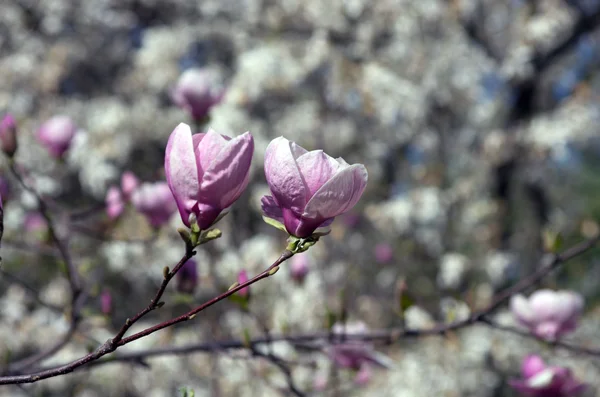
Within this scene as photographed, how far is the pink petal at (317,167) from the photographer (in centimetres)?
48

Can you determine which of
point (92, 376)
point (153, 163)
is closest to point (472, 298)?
point (92, 376)

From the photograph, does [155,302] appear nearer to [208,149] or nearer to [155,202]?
[208,149]

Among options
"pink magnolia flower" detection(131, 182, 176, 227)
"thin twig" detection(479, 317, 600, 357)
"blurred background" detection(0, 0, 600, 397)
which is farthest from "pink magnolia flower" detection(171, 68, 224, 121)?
"blurred background" detection(0, 0, 600, 397)

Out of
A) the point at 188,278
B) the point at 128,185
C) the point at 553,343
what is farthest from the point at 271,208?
the point at 128,185

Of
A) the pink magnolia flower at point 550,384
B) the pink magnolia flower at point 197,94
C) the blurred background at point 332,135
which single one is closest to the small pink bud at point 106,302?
the pink magnolia flower at point 197,94

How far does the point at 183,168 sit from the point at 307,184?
105mm

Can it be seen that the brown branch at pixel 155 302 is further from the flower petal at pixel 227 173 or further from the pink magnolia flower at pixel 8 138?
the pink magnolia flower at pixel 8 138

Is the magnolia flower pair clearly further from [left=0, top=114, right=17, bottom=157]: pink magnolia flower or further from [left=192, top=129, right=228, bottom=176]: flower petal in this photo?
[left=0, top=114, right=17, bottom=157]: pink magnolia flower

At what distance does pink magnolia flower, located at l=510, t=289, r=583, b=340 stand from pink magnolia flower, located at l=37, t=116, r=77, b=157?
97 centimetres

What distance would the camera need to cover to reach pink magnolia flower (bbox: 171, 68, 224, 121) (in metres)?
1.16

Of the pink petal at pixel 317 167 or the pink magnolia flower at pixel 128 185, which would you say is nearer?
the pink petal at pixel 317 167

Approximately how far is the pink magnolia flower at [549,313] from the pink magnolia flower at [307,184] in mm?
664

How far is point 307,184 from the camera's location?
492mm

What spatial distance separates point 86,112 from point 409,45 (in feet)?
6.13
